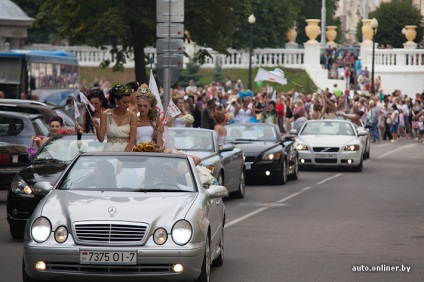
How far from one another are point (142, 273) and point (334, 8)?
9343cm

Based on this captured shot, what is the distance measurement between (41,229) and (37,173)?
5508 millimetres

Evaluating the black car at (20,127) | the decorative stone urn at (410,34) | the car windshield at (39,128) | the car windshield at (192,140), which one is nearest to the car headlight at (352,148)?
the car windshield at (192,140)

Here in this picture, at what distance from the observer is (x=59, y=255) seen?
1055 centimetres

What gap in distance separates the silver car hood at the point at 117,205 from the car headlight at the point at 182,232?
71 millimetres

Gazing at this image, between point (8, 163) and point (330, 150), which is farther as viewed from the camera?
point (330, 150)

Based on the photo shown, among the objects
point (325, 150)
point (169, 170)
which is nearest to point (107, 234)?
point (169, 170)

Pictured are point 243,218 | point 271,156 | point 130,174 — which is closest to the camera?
point 130,174

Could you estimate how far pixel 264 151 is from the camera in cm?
2645

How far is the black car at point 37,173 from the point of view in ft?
50.8

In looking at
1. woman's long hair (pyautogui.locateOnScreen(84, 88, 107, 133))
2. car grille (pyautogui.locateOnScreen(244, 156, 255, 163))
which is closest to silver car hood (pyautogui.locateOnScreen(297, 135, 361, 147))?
car grille (pyautogui.locateOnScreen(244, 156, 255, 163))

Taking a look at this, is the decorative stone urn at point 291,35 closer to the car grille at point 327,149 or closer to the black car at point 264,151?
the car grille at point 327,149

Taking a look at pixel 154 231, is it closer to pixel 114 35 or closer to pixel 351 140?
pixel 351 140

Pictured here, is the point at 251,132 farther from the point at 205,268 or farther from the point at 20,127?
the point at 205,268

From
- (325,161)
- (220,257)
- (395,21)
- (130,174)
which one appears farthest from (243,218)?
(395,21)
